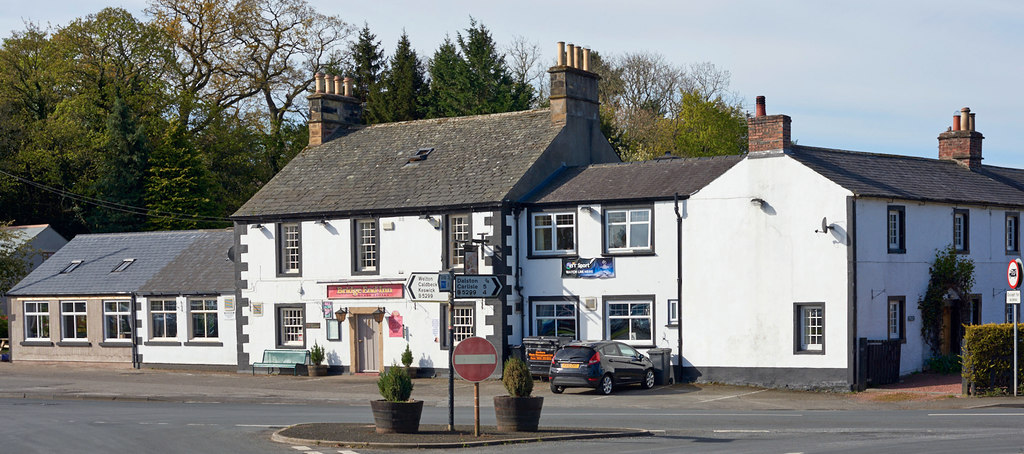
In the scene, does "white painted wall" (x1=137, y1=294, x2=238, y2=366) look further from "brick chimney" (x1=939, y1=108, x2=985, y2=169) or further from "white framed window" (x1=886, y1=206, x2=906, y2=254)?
"brick chimney" (x1=939, y1=108, x2=985, y2=169)

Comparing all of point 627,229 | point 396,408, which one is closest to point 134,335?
point 627,229

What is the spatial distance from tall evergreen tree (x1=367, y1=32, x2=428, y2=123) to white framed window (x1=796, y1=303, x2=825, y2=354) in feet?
125

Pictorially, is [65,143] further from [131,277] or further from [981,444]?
[981,444]

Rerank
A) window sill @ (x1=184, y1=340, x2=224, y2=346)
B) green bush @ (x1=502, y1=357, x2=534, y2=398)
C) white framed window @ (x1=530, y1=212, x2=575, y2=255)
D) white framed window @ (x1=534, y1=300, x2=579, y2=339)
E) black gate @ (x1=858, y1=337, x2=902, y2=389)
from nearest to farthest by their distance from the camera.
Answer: green bush @ (x1=502, y1=357, x2=534, y2=398)
black gate @ (x1=858, y1=337, x2=902, y2=389)
white framed window @ (x1=534, y1=300, x2=579, y2=339)
white framed window @ (x1=530, y1=212, x2=575, y2=255)
window sill @ (x1=184, y1=340, x2=224, y2=346)

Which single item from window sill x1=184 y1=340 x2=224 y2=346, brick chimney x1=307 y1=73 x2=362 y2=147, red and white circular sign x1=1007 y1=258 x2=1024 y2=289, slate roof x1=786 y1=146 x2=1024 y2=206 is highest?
brick chimney x1=307 y1=73 x2=362 y2=147

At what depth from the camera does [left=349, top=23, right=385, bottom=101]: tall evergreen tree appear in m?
69.2

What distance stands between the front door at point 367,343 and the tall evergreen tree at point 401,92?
2931 cm

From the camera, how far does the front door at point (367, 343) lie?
125 feet

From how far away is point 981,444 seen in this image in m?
18.0

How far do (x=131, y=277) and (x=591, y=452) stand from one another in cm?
3013

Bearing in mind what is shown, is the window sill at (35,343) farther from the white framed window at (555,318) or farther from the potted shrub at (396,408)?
the potted shrub at (396,408)

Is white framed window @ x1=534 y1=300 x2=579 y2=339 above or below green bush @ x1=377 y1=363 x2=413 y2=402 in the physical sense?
below

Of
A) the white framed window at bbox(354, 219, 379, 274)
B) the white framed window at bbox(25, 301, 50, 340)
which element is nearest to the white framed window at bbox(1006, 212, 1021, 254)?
the white framed window at bbox(354, 219, 379, 274)

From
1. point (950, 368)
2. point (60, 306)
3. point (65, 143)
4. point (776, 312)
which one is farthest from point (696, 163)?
point (65, 143)
